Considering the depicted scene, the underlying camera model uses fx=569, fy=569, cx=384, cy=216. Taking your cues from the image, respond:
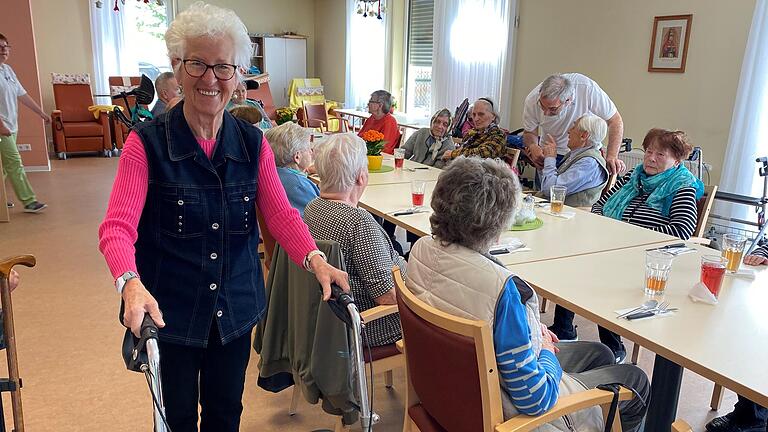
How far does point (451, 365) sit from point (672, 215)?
1.88 m

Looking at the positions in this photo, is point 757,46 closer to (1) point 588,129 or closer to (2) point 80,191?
(1) point 588,129

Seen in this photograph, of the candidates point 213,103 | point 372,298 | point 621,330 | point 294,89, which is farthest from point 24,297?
point 294,89

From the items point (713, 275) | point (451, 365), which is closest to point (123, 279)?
point (451, 365)

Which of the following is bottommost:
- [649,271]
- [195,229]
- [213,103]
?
[649,271]

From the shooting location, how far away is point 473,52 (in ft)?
22.9

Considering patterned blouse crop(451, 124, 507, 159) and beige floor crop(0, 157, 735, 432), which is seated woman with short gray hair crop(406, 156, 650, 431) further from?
patterned blouse crop(451, 124, 507, 159)

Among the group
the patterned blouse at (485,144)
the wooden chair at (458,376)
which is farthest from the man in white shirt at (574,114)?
the wooden chair at (458,376)

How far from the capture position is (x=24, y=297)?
3.47 metres

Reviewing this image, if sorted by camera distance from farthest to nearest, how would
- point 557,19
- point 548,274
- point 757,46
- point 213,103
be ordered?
point 557,19 → point 757,46 → point 548,274 → point 213,103

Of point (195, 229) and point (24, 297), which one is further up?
point (195, 229)

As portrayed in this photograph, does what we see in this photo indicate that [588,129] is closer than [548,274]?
No

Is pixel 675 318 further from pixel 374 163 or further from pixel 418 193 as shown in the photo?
pixel 374 163

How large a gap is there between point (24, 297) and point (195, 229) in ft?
9.21

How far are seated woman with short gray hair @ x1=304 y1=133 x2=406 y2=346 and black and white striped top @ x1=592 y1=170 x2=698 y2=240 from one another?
1.42 m
